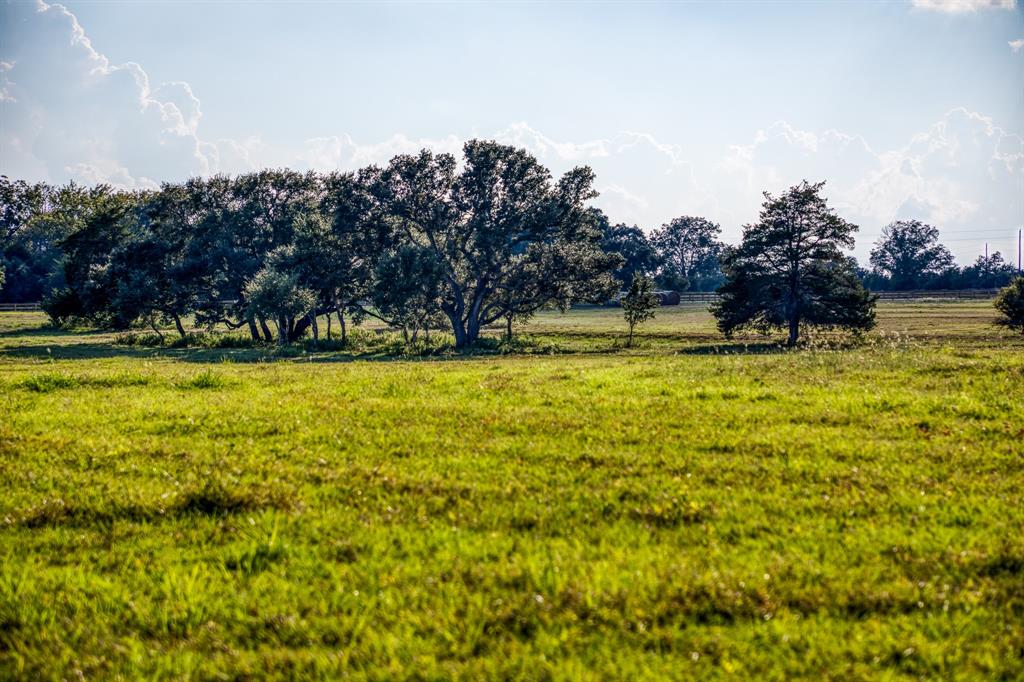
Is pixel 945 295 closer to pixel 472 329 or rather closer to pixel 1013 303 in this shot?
pixel 1013 303

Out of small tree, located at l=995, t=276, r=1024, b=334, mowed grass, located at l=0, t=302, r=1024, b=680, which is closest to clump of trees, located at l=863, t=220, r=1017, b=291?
small tree, located at l=995, t=276, r=1024, b=334

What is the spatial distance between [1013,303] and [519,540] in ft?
209

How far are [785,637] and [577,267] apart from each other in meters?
53.7

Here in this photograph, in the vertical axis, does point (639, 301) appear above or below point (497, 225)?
below

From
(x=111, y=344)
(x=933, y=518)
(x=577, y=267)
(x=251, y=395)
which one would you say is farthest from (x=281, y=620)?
(x=111, y=344)

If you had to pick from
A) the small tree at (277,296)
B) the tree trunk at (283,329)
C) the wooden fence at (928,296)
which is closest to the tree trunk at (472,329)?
the small tree at (277,296)

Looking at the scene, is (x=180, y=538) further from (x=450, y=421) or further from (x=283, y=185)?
(x=283, y=185)

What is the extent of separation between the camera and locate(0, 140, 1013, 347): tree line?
5438 centimetres

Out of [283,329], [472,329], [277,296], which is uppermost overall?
[277,296]

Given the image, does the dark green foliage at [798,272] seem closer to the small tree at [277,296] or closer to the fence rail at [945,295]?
the small tree at [277,296]

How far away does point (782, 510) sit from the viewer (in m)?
7.70

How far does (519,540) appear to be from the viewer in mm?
7043

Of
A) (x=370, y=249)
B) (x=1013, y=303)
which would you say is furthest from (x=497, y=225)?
(x=1013, y=303)

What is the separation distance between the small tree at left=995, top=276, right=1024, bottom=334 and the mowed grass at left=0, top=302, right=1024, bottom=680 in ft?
169
